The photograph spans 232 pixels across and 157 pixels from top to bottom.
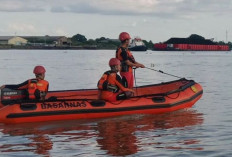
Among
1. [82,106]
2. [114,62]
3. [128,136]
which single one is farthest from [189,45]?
[128,136]

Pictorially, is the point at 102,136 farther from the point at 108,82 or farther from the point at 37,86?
the point at 37,86

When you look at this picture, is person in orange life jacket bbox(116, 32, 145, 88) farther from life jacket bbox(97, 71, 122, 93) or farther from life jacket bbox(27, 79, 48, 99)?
life jacket bbox(27, 79, 48, 99)

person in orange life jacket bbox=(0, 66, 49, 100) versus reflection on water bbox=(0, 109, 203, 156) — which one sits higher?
person in orange life jacket bbox=(0, 66, 49, 100)

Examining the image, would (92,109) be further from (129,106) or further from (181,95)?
(181,95)

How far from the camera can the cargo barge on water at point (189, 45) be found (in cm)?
13588

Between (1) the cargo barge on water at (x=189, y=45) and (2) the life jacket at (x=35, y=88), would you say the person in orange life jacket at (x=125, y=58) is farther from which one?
(1) the cargo barge on water at (x=189, y=45)

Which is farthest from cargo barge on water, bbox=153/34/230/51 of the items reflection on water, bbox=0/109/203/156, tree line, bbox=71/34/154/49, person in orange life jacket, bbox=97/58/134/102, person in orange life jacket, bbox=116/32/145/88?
reflection on water, bbox=0/109/203/156

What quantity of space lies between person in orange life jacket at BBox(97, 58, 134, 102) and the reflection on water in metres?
0.57

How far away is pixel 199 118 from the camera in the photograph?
40.9 ft

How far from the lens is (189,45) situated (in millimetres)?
137500

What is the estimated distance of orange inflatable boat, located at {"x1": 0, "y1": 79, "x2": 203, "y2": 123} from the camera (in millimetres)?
11243

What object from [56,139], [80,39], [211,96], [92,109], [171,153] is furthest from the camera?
[80,39]

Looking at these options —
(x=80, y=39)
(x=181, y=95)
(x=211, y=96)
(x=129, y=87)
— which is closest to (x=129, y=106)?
(x=129, y=87)

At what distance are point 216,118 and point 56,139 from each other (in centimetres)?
455
